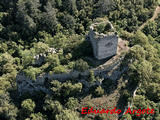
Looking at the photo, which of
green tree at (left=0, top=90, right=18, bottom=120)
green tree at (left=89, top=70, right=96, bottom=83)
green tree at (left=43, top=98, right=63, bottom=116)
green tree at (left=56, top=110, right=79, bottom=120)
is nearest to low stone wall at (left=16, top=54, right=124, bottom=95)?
green tree at (left=89, top=70, right=96, bottom=83)

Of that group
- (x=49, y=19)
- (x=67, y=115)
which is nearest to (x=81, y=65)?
(x=67, y=115)

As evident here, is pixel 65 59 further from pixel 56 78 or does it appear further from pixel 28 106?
pixel 28 106

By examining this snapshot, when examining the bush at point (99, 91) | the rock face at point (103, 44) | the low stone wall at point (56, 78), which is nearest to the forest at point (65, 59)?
the bush at point (99, 91)

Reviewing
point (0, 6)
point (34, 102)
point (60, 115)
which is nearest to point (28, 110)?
point (34, 102)

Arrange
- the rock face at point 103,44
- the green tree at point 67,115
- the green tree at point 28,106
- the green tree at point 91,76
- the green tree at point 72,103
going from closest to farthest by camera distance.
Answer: the green tree at point 67,115, the green tree at point 28,106, the green tree at point 72,103, the rock face at point 103,44, the green tree at point 91,76

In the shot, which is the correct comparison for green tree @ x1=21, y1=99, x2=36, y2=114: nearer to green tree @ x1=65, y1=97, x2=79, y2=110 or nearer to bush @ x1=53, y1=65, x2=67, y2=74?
green tree @ x1=65, y1=97, x2=79, y2=110

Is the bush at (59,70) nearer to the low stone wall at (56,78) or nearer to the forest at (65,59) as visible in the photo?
the forest at (65,59)
